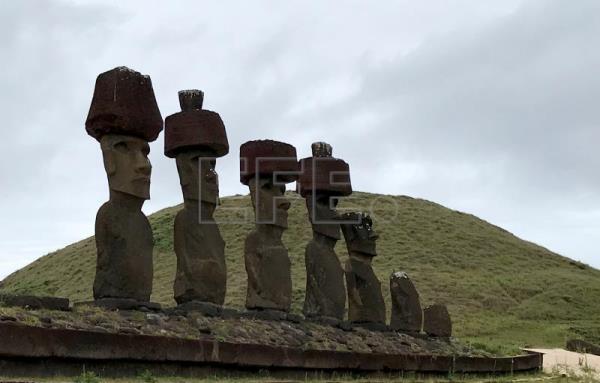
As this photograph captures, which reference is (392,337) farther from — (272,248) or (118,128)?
(118,128)

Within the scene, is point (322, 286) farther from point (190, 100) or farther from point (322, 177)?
point (190, 100)

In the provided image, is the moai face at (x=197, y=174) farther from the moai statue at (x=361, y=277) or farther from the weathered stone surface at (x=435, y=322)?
the weathered stone surface at (x=435, y=322)

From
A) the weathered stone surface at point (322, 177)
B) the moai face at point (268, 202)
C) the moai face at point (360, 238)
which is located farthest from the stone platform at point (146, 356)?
the weathered stone surface at point (322, 177)

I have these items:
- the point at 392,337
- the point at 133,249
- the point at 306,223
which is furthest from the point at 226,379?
the point at 306,223

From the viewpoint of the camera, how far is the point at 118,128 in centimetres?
1041

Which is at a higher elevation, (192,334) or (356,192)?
(356,192)

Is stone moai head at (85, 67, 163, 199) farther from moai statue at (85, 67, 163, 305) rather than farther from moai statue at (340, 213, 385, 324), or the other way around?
moai statue at (340, 213, 385, 324)

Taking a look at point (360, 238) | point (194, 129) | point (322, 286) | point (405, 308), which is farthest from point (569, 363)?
point (194, 129)

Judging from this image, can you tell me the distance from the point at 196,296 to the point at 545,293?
90.4ft

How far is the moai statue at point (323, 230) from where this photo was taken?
14.6m

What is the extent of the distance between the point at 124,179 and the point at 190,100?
7.34 ft

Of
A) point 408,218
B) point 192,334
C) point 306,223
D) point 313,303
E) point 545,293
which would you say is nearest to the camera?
point 192,334

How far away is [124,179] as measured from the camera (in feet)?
34.1

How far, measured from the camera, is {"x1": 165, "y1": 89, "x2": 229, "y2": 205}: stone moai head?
11922 millimetres
